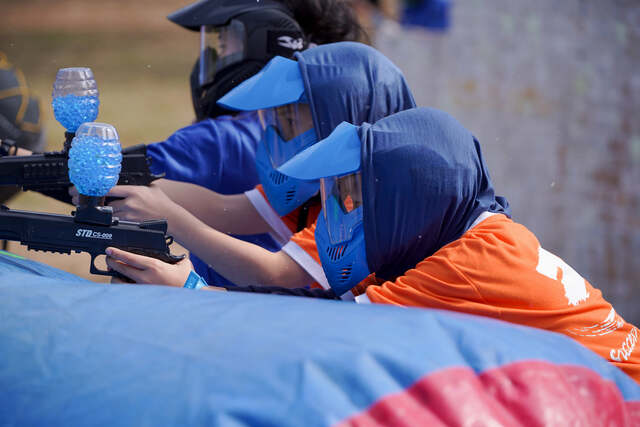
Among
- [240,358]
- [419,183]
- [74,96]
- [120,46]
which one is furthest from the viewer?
[120,46]

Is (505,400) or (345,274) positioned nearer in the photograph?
(505,400)

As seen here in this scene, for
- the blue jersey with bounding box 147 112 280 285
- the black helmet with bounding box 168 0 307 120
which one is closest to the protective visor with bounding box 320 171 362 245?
the blue jersey with bounding box 147 112 280 285

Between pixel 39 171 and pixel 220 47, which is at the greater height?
pixel 220 47

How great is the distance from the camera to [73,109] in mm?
1553

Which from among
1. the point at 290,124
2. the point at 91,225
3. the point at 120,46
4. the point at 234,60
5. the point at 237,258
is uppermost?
the point at 234,60

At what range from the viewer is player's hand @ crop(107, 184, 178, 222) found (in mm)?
1725

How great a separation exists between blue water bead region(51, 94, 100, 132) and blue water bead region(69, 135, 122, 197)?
257mm

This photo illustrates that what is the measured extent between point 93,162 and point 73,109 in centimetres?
32

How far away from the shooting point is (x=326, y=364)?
798 mm

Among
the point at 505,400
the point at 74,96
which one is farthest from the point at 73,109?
the point at 505,400

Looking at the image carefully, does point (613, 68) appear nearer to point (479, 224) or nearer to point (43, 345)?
point (479, 224)

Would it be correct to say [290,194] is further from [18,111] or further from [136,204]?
[18,111]

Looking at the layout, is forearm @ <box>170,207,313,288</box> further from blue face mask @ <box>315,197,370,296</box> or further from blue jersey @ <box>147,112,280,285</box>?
blue jersey @ <box>147,112,280,285</box>

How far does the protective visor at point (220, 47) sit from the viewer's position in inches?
92.7
